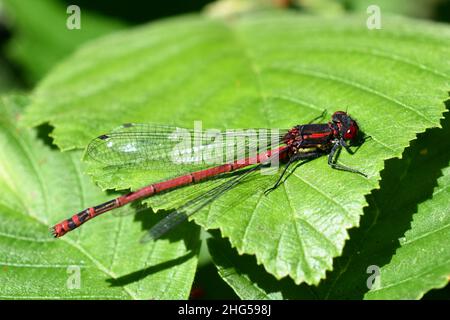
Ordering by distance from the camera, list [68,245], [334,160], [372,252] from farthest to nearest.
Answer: [68,245] → [334,160] → [372,252]

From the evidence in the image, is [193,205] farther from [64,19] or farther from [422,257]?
[64,19]

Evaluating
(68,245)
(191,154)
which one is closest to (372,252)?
(191,154)

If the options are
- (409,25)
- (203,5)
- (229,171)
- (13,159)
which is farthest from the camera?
(203,5)

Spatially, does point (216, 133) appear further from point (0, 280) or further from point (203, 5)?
point (203, 5)

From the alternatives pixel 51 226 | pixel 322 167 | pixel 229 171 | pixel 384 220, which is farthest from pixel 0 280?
pixel 384 220

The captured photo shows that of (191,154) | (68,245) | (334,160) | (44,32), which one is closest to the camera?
(334,160)

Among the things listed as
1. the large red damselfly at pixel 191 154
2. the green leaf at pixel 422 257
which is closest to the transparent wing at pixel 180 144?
the large red damselfly at pixel 191 154

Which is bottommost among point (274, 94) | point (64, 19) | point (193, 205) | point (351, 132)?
point (193, 205)
